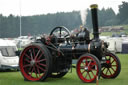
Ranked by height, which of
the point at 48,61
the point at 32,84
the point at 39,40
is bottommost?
the point at 32,84

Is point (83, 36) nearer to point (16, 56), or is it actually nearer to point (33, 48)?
point (33, 48)

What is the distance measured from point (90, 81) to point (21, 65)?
8.44ft

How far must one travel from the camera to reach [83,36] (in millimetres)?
10023

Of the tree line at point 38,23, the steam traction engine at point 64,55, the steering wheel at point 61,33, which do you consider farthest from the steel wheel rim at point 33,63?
the tree line at point 38,23

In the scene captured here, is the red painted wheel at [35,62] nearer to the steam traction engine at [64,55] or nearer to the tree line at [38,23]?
the steam traction engine at [64,55]

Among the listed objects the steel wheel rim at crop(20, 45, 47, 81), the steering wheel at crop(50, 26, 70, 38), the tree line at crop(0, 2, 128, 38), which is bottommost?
the steel wheel rim at crop(20, 45, 47, 81)

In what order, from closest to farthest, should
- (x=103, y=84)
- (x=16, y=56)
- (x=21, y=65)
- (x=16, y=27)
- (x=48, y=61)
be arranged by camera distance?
(x=103, y=84) < (x=48, y=61) < (x=21, y=65) < (x=16, y=56) < (x=16, y=27)

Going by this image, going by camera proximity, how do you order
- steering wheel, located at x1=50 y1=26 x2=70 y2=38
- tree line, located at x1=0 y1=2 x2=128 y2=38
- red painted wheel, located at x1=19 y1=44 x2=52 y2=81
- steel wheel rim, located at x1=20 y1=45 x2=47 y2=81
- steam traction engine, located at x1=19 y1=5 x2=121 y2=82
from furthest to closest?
tree line, located at x1=0 y1=2 x2=128 y2=38 < steering wheel, located at x1=50 y1=26 x2=70 y2=38 < steel wheel rim, located at x1=20 y1=45 x2=47 y2=81 < red painted wheel, located at x1=19 y1=44 x2=52 y2=81 < steam traction engine, located at x1=19 y1=5 x2=121 y2=82

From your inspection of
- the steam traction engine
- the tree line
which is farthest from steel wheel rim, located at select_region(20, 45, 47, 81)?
the tree line

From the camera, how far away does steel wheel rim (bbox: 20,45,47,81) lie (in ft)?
33.4

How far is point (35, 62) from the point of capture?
10281 millimetres

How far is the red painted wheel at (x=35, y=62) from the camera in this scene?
390 inches

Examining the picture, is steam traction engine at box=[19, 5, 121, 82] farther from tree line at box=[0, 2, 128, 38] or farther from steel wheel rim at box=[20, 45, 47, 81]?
tree line at box=[0, 2, 128, 38]

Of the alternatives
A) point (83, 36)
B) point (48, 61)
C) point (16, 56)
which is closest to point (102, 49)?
point (83, 36)
